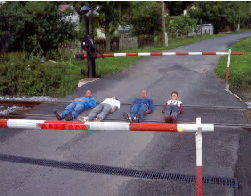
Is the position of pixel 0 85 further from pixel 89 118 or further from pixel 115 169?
pixel 115 169

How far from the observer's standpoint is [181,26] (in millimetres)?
33469

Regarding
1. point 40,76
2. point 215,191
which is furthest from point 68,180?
point 40,76

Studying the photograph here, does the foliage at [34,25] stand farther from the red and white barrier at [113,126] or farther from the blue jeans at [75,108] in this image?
the red and white barrier at [113,126]

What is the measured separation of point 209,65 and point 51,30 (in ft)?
26.8

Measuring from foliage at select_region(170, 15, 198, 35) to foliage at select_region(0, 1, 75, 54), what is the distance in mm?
17808

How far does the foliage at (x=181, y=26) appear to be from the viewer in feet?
107

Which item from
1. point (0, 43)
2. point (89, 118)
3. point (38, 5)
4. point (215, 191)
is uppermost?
point (38, 5)

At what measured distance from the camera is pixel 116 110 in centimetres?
805

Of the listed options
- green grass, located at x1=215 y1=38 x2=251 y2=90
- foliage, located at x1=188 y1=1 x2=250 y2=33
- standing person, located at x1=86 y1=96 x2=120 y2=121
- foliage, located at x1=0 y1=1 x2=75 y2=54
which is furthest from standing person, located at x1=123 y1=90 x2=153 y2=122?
foliage, located at x1=188 y1=1 x2=250 y2=33

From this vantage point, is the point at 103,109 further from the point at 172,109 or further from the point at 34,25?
the point at 34,25

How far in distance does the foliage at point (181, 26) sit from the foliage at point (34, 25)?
701 inches

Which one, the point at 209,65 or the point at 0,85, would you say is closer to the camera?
the point at 0,85

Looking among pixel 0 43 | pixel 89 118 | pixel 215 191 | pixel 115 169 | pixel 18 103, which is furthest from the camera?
pixel 0 43

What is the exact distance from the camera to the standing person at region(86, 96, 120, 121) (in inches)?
271
